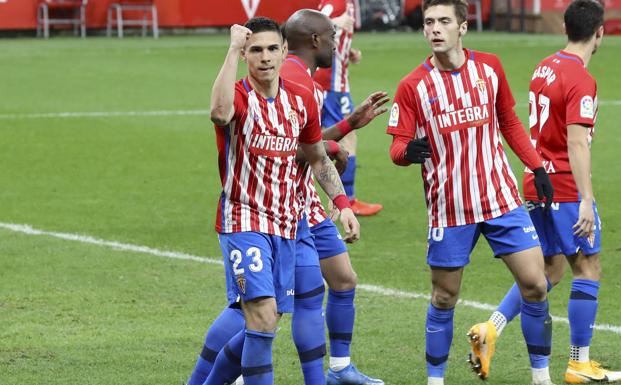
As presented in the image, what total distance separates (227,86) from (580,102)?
226cm

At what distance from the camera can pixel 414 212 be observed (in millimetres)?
13367

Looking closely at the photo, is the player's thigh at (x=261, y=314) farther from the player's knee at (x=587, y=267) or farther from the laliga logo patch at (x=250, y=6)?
the laliga logo patch at (x=250, y=6)

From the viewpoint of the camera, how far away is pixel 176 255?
11.3m

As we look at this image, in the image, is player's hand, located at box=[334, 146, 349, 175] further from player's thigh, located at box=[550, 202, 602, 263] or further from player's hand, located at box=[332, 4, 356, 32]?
player's hand, located at box=[332, 4, 356, 32]

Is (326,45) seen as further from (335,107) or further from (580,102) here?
(335,107)

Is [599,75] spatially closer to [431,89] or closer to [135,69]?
[135,69]

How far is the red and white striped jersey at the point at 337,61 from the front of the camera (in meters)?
13.3

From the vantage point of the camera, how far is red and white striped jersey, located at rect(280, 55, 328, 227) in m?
7.27

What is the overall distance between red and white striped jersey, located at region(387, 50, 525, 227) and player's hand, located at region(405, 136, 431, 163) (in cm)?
18

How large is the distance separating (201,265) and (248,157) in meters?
4.45

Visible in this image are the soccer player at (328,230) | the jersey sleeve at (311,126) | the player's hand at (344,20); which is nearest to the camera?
the jersey sleeve at (311,126)

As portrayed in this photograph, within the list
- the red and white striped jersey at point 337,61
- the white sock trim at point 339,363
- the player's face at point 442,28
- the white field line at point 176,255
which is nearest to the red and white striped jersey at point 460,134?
the player's face at point 442,28

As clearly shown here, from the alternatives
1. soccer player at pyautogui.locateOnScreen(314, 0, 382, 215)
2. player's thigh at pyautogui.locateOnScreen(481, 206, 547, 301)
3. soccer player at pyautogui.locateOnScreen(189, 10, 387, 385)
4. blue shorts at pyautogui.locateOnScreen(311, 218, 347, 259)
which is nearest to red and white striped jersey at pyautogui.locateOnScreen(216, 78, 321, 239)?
soccer player at pyautogui.locateOnScreen(189, 10, 387, 385)

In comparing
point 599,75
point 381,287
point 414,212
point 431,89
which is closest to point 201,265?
point 381,287
